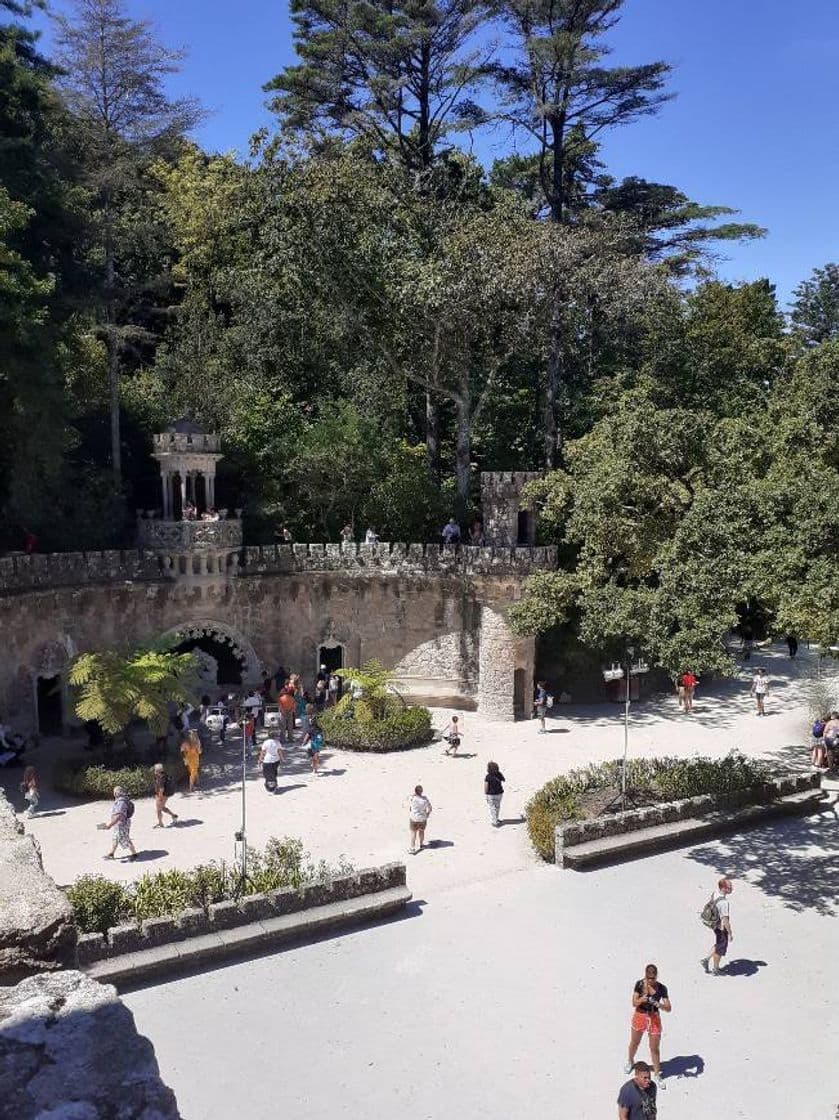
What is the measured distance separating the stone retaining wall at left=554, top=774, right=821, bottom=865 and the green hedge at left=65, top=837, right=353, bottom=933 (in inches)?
174

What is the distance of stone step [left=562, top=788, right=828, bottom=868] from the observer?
1802cm

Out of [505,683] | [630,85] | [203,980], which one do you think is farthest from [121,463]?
[630,85]

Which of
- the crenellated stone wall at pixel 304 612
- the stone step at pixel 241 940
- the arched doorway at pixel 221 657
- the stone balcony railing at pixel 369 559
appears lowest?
the stone step at pixel 241 940

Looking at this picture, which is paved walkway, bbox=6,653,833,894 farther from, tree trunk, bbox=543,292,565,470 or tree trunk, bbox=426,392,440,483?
tree trunk, bbox=426,392,440,483

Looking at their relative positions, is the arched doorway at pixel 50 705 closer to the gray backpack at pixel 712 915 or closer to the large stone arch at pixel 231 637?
the large stone arch at pixel 231 637

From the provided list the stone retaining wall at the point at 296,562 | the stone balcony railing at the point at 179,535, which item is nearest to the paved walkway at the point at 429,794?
the stone retaining wall at the point at 296,562

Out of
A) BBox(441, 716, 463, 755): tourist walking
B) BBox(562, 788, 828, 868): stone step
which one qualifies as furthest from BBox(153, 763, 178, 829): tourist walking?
BBox(562, 788, 828, 868): stone step

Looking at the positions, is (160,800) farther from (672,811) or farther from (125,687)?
(672,811)

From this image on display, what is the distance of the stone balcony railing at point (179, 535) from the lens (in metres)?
28.0

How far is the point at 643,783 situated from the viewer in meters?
21.2

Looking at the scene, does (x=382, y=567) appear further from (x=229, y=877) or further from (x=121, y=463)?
(x=229, y=877)

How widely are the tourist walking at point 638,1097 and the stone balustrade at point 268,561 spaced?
19.3m

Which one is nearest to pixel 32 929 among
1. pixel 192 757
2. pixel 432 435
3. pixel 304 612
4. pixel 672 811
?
pixel 672 811

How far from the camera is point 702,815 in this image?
19.8 metres
